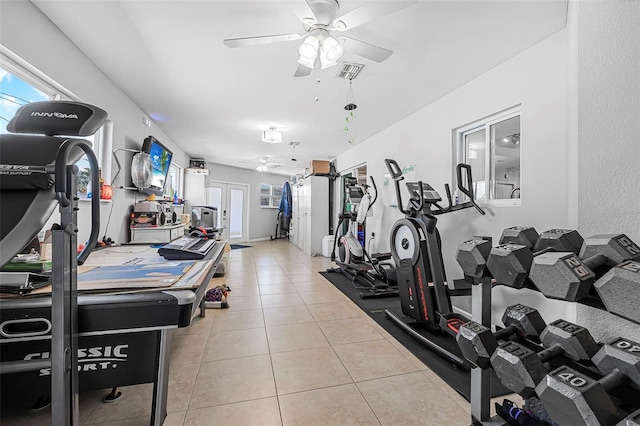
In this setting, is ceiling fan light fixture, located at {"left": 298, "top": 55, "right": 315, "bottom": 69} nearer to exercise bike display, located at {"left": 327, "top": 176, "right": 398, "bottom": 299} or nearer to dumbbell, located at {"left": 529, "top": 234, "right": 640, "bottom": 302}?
dumbbell, located at {"left": 529, "top": 234, "right": 640, "bottom": 302}

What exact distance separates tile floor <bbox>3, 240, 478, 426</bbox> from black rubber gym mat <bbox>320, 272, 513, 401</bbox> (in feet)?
0.25

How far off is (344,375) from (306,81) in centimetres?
287

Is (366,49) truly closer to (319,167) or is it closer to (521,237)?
(521,237)

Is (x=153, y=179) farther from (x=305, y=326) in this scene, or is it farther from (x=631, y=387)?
(x=631, y=387)

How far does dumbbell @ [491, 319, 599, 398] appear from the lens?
80cm

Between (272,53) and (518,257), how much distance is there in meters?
2.48

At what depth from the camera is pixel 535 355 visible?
0.83 meters

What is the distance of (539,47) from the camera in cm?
224

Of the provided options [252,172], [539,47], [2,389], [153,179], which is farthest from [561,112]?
[252,172]

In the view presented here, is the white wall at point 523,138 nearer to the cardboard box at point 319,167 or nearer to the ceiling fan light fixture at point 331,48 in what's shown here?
the ceiling fan light fixture at point 331,48

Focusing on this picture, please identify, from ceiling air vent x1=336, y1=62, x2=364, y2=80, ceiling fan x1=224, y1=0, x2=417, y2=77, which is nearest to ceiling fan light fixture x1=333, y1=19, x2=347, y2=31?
ceiling fan x1=224, y1=0, x2=417, y2=77

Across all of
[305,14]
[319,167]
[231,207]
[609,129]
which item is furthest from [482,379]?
[231,207]

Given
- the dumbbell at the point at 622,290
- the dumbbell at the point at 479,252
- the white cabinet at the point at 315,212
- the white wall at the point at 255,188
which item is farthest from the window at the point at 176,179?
the dumbbell at the point at 622,290

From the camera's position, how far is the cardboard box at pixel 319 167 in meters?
7.05
